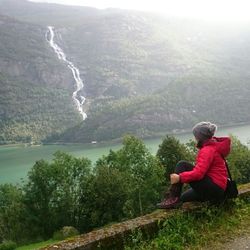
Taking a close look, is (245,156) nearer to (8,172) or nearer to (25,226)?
(25,226)

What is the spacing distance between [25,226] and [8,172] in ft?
220

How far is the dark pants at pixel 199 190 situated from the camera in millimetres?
6680

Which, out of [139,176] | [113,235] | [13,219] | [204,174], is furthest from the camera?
[13,219]

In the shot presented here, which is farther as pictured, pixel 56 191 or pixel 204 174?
pixel 56 191

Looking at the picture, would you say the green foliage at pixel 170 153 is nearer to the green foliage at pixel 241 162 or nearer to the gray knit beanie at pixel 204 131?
the green foliage at pixel 241 162

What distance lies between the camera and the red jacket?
6.57 metres

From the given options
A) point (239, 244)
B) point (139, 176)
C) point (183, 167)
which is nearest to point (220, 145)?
point (183, 167)

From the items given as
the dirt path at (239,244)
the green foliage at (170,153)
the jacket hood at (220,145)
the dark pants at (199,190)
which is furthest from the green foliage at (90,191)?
the dirt path at (239,244)

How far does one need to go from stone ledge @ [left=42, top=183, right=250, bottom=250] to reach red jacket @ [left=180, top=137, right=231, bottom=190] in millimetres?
534

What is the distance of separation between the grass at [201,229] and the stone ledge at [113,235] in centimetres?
12

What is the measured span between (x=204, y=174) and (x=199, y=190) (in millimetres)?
314

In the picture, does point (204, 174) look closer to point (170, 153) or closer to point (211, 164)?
point (211, 164)

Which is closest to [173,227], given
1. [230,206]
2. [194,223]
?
[194,223]

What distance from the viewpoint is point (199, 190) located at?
6.80 m
